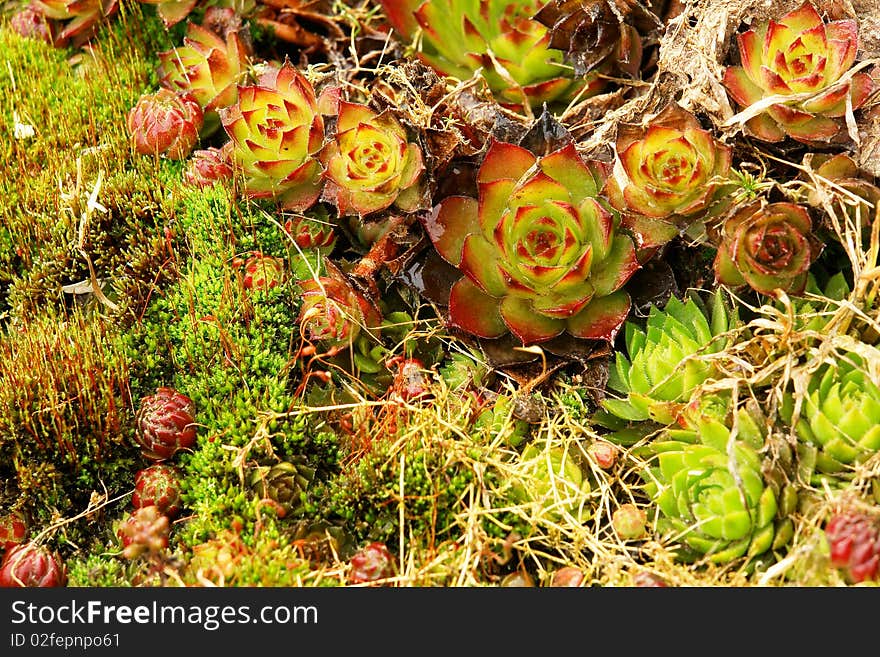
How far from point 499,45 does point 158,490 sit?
1.36 meters

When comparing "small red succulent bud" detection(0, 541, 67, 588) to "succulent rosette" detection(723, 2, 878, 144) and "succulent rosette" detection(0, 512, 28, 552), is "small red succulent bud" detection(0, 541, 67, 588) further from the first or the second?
"succulent rosette" detection(723, 2, 878, 144)

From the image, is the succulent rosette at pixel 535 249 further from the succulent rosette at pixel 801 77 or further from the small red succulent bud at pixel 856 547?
the small red succulent bud at pixel 856 547

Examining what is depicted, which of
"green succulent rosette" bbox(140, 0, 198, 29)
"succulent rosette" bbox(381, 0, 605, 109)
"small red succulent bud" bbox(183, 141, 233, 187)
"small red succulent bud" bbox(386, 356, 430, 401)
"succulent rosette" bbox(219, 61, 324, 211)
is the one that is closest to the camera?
"small red succulent bud" bbox(386, 356, 430, 401)

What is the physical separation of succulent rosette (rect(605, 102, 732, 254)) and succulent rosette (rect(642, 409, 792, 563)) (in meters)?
0.43

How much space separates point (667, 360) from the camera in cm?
184

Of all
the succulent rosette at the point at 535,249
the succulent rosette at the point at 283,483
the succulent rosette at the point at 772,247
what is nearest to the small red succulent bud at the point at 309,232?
the succulent rosette at the point at 535,249

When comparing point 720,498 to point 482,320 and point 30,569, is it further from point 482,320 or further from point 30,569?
point 30,569

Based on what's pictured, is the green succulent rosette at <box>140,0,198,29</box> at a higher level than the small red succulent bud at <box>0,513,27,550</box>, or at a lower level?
higher

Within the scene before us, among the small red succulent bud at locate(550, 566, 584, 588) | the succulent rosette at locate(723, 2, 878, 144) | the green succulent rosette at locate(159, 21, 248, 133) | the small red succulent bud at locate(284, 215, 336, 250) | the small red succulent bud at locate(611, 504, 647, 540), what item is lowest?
the small red succulent bud at locate(550, 566, 584, 588)

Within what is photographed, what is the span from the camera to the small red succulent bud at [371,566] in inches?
65.7

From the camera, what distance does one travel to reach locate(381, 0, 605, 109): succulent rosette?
2.30 m

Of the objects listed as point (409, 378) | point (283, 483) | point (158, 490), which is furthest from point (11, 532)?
point (409, 378)

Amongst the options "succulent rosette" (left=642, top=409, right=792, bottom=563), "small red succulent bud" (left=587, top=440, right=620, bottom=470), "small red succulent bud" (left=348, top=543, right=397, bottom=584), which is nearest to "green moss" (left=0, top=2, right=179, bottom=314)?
"small red succulent bud" (left=348, top=543, right=397, bottom=584)
